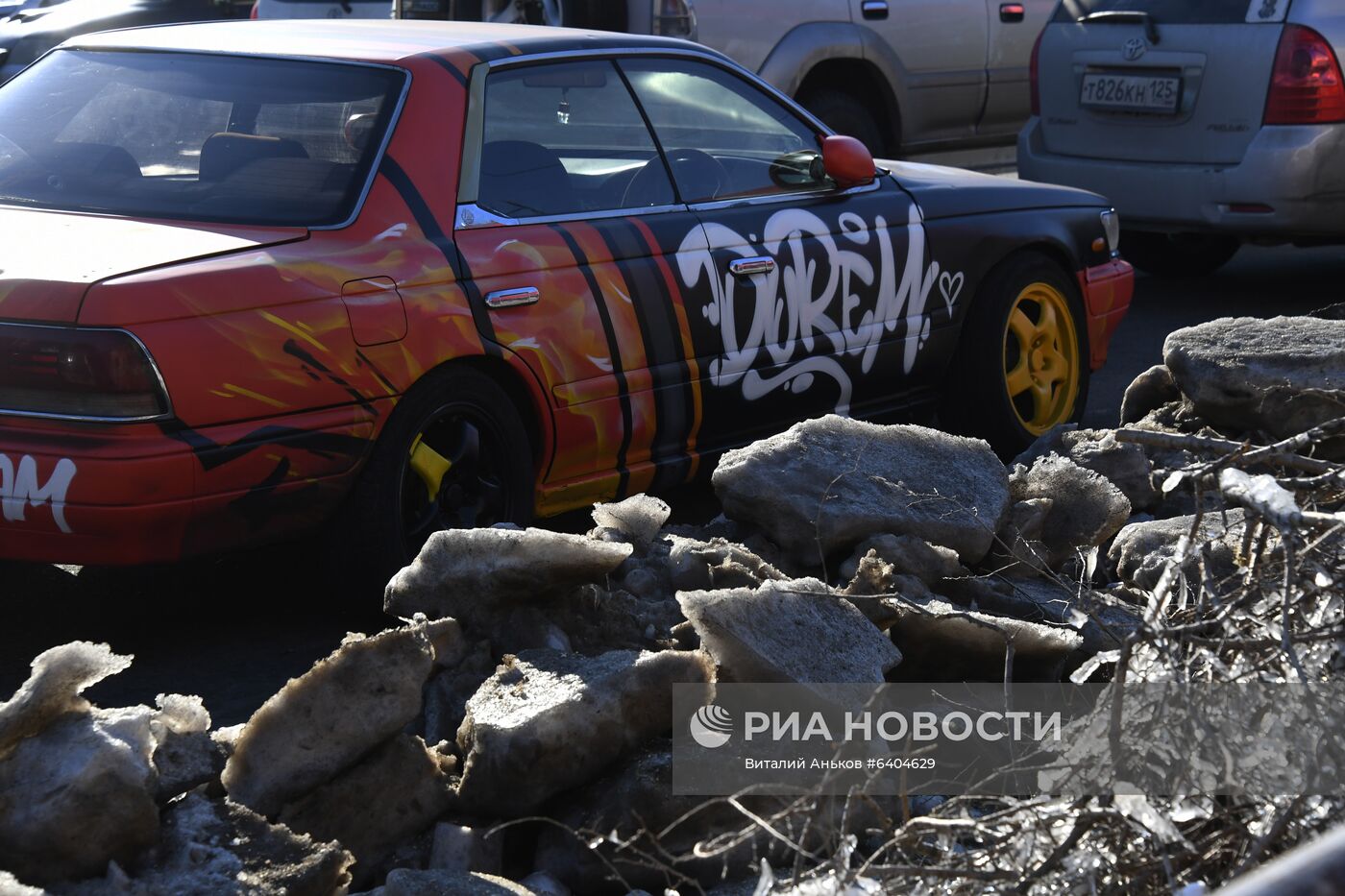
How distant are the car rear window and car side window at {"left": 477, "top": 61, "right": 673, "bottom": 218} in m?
4.42

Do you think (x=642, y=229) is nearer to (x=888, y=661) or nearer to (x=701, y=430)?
(x=701, y=430)

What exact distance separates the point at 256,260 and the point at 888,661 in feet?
5.67

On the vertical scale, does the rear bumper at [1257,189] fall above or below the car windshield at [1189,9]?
below

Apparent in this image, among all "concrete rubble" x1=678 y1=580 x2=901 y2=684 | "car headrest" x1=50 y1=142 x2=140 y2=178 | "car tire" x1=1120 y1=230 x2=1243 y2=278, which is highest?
"car headrest" x1=50 y1=142 x2=140 y2=178

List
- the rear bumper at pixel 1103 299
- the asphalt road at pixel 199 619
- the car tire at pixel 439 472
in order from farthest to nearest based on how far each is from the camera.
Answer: the rear bumper at pixel 1103 299 → the car tire at pixel 439 472 → the asphalt road at pixel 199 619

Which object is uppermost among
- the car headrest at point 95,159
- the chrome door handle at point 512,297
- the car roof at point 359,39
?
the car roof at point 359,39

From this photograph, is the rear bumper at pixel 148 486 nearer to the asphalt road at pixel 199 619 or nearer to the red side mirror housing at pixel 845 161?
the asphalt road at pixel 199 619

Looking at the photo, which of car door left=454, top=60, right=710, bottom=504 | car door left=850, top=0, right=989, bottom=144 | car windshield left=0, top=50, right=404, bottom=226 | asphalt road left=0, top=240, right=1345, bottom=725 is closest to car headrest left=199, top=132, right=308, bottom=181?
car windshield left=0, top=50, right=404, bottom=226

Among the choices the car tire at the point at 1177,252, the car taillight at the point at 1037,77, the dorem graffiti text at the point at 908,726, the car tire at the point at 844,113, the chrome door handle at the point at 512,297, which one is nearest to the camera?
the dorem graffiti text at the point at 908,726

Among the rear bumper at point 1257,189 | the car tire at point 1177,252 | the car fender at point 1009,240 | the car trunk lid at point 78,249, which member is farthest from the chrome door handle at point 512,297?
the car tire at point 1177,252

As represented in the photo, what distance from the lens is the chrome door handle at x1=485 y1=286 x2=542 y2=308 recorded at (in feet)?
14.8

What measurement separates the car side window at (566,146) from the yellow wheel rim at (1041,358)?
1638 mm

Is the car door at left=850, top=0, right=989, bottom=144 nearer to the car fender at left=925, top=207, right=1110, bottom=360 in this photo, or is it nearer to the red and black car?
the car fender at left=925, top=207, right=1110, bottom=360

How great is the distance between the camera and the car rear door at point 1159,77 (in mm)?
8461
